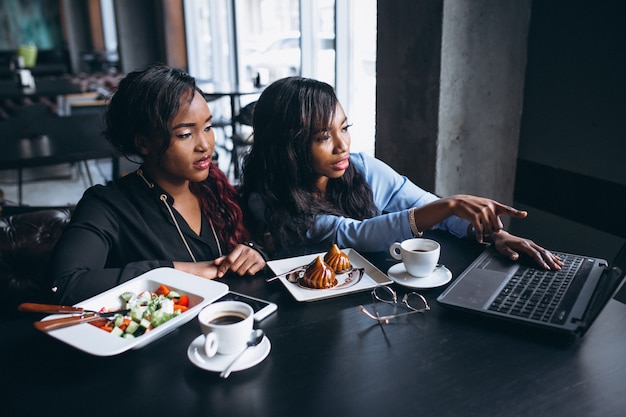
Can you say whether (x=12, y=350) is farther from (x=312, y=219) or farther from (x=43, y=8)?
(x=43, y=8)

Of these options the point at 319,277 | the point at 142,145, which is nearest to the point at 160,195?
the point at 142,145

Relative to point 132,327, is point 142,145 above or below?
above

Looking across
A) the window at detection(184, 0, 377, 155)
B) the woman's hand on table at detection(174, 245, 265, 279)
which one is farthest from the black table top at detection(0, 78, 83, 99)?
the woman's hand on table at detection(174, 245, 265, 279)

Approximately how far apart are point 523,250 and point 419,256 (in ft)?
1.02

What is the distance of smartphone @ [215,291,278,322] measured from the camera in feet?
3.45

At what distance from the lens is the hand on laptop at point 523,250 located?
123cm

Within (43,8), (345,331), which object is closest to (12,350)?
(345,331)

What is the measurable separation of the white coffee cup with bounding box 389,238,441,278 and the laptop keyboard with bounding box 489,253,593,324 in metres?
0.17

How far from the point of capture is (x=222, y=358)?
881 mm

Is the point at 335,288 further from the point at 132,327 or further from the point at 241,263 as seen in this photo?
the point at 132,327

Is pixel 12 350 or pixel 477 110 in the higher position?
pixel 477 110

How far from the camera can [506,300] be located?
107cm

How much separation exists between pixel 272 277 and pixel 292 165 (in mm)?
462

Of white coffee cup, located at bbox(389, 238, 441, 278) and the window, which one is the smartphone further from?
the window
